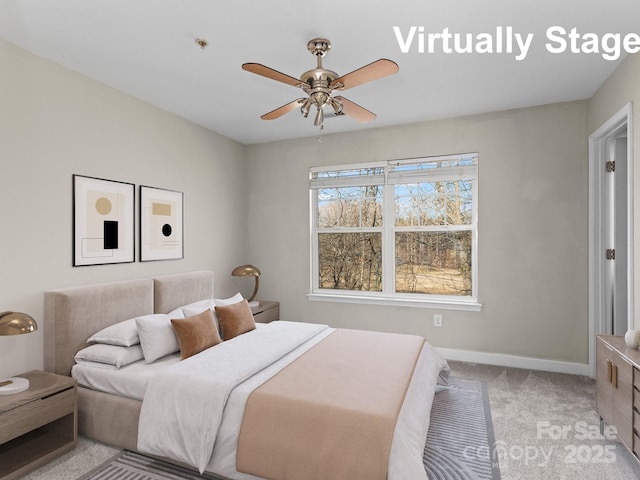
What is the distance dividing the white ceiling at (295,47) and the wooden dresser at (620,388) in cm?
204

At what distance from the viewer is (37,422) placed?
215 centimetres

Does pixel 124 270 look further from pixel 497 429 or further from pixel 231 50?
pixel 497 429

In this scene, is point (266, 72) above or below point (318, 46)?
below

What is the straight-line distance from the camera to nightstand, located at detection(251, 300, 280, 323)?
4.30 meters

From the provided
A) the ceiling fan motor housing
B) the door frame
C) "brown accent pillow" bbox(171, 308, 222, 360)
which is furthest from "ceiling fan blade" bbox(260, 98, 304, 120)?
the door frame

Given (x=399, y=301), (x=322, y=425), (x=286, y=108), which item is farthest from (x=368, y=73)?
(x=399, y=301)

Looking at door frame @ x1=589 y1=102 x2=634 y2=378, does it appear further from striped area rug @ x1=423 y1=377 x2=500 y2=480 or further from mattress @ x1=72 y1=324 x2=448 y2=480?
mattress @ x1=72 y1=324 x2=448 y2=480

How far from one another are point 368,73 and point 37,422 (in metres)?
2.83

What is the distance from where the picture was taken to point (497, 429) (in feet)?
8.55

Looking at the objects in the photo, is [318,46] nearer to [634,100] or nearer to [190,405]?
[634,100]

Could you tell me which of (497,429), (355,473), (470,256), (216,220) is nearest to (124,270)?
(216,220)

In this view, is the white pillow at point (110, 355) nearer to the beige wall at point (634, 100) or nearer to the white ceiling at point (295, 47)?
the white ceiling at point (295, 47)

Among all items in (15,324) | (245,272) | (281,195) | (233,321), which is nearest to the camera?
(15,324)

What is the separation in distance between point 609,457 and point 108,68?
443cm
